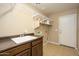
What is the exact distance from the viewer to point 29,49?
1.42 m

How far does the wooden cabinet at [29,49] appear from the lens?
1177 millimetres

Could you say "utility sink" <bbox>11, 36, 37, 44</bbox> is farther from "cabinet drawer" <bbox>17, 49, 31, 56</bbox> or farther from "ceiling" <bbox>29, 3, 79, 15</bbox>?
"ceiling" <bbox>29, 3, 79, 15</bbox>

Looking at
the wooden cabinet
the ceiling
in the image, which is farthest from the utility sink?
the ceiling

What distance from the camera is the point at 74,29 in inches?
53.4

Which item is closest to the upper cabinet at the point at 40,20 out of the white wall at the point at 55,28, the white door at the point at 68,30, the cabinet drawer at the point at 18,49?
the white wall at the point at 55,28

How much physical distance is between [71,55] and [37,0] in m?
0.94

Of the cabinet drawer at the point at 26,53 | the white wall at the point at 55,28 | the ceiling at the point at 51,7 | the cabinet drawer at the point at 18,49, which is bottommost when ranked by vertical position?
the cabinet drawer at the point at 26,53

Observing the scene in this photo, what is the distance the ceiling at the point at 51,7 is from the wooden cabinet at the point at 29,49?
465 millimetres

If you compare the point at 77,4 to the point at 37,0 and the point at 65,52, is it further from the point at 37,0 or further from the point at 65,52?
the point at 65,52

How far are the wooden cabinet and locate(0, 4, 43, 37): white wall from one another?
0.68ft

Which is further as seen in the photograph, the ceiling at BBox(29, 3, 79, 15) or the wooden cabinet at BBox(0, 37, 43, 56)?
the ceiling at BBox(29, 3, 79, 15)

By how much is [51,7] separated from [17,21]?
0.56 metres

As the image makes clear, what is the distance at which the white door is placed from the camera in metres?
1.35

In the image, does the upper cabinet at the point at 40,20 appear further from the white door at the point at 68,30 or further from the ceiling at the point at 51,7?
the white door at the point at 68,30
